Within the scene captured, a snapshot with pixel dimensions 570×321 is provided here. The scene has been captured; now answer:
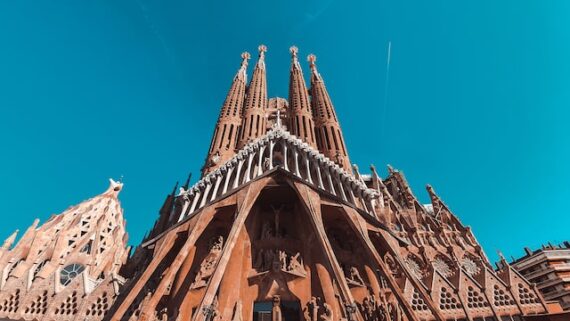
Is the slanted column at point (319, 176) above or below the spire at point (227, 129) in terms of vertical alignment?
below

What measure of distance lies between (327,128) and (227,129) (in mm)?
7994

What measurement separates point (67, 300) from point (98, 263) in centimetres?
337

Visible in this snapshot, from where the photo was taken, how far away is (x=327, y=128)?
2312 cm

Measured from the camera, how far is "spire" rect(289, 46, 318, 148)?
2216 centimetres

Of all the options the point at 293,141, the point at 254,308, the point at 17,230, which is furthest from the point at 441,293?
the point at 17,230

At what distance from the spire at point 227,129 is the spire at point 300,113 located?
467 cm

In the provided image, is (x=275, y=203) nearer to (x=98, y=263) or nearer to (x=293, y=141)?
(x=293, y=141)

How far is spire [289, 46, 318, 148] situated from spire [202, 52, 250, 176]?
15.3 ft

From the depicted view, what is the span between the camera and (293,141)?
51.2 ft

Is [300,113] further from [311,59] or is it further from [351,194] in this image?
[311,59]

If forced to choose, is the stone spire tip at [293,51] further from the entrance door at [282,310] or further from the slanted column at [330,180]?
the entrance door at [282,310]

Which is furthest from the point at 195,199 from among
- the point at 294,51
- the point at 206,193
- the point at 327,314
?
the point at 294,51

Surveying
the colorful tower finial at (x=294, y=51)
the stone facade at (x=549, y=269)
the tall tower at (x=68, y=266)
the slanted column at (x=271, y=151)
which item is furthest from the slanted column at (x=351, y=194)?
the colorful tower finial at (x=294, y=51)

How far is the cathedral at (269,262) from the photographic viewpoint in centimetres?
1119
